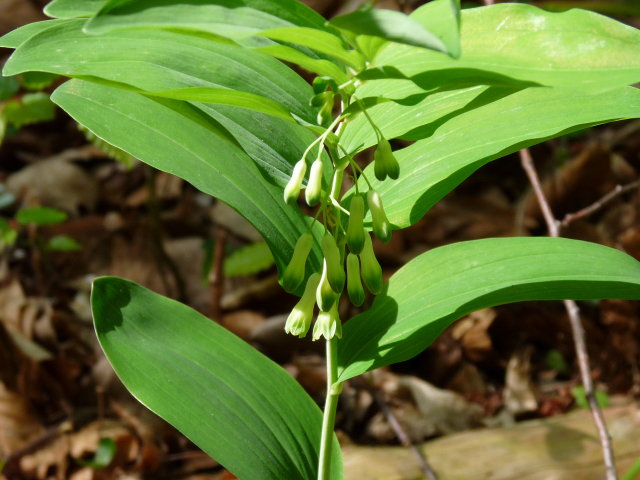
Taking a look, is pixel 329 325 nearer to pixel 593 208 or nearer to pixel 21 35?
pixel 21 35

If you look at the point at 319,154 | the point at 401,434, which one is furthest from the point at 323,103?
the point at 401,434

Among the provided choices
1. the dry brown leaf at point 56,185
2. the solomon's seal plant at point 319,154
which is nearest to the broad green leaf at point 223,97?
the solomon's seal plant at point 319,154

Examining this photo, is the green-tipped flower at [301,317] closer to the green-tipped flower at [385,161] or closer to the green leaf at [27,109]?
the green-tipped flower at [385,161]

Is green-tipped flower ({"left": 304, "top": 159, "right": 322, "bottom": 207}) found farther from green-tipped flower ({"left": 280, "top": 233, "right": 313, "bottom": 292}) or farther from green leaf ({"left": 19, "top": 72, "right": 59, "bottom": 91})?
green leaf ({"left": 19, "top": 72, "right": 59, "bottom": 91})

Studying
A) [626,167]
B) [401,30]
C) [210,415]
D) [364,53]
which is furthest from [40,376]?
[626,167]

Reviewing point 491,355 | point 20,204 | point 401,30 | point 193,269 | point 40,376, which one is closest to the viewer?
point 401,30

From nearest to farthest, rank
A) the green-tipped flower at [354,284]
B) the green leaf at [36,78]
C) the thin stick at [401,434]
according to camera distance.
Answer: the green-tipped flower at [354,284], the thin stick at [401,434], the green leaf at [36,78]

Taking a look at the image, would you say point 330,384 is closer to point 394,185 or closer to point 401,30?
point 394,185
